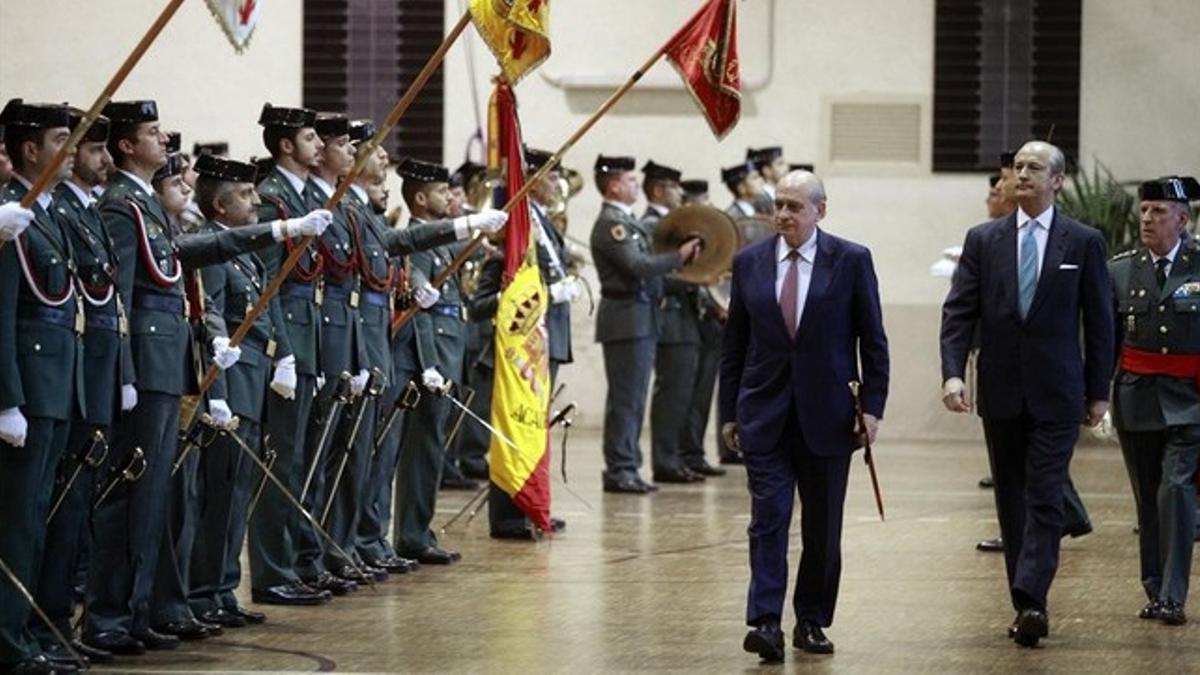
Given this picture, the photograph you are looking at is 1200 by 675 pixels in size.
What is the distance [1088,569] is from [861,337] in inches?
129

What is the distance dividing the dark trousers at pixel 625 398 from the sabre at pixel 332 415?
205 inches

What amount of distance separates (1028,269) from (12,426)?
3744mm

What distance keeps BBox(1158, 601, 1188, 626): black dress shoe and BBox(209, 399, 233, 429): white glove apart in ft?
12.0

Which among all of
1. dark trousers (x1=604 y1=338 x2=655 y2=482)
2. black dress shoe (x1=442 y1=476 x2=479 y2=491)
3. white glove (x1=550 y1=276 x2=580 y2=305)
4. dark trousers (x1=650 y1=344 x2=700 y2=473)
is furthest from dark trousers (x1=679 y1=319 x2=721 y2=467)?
white glove (x1=550 y1=276 x2=580 y2=305)

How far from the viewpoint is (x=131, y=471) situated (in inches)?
338

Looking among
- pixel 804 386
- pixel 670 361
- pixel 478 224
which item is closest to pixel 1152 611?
pixel 804 386

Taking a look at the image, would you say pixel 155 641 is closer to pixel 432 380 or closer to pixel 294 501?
pixel 294 501

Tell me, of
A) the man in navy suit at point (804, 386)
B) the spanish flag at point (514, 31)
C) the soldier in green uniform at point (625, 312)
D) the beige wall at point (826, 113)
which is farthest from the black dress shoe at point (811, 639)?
the beige wall at point (826, 113)

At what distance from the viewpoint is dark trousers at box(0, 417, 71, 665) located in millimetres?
7988

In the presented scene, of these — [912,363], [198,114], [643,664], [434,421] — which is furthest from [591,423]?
[643,664]

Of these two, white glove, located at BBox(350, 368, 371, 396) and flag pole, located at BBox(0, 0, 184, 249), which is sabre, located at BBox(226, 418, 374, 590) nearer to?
white glove, located at BBox(350, 368, 371, 396)

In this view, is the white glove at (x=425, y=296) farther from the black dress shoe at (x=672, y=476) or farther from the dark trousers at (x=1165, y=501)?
the black dress shoe at (x=672, y=476)

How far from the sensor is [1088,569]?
11.7 m

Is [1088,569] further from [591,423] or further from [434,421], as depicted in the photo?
[591,423]
